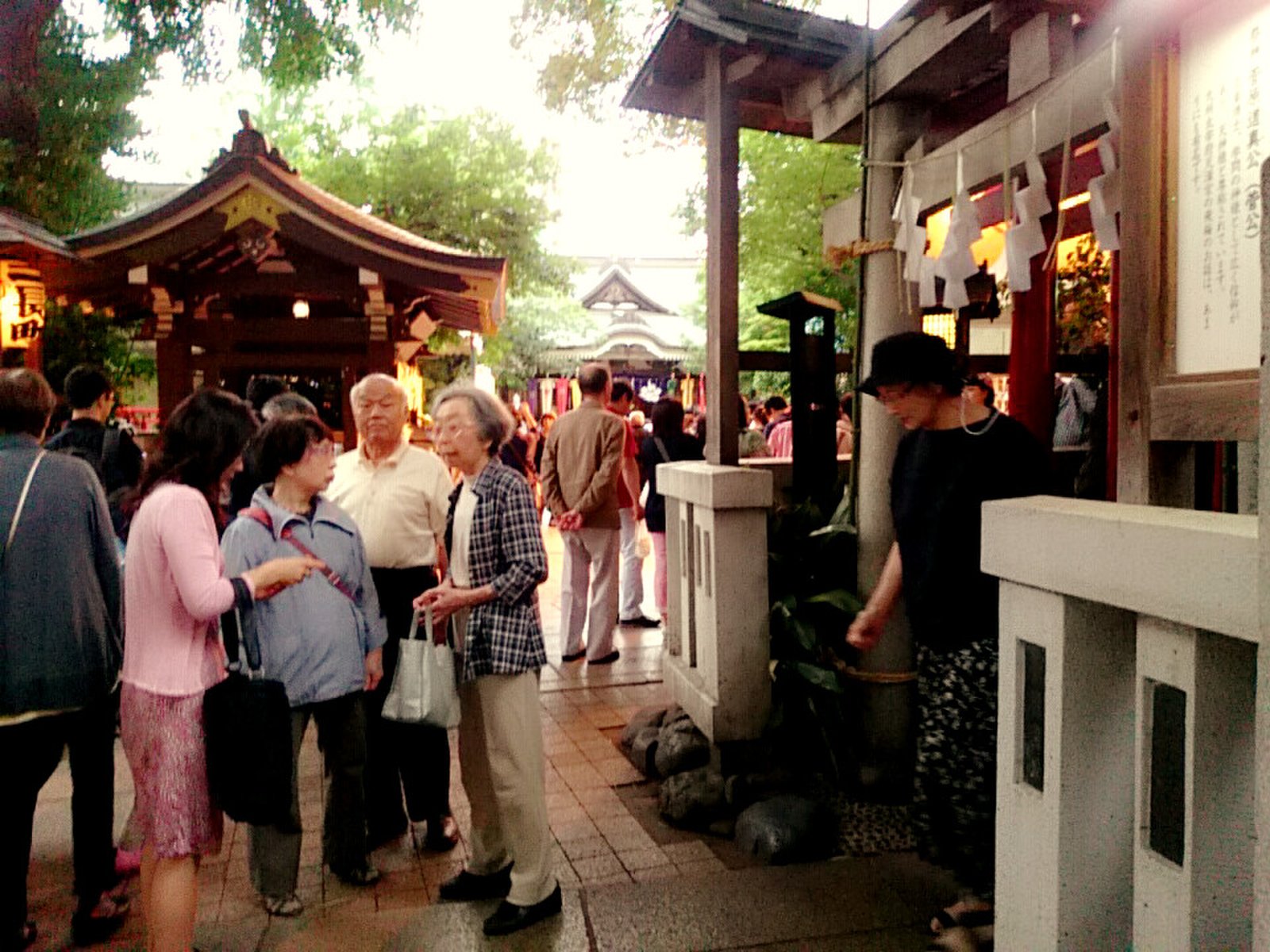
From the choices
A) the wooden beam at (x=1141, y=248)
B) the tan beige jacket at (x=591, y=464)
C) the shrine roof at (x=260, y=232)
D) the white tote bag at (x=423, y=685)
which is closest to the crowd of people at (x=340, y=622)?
the white tote bag at (x=423, y=685)

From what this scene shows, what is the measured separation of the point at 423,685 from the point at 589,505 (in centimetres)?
361

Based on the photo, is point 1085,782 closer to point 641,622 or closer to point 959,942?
point 959,942

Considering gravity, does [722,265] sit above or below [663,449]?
above

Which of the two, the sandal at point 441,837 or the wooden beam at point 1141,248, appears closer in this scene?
the wooden beam at point 1141,248

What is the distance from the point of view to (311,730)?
598cm

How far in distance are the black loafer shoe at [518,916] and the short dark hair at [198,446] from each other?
1758 millimetres

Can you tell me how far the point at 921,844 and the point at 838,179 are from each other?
466 inches

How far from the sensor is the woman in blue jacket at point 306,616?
3447 mm

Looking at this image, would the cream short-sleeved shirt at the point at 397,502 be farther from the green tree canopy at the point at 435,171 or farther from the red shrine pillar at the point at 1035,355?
the green tree canopy at the point at 435,171

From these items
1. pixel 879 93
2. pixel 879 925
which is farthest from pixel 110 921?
pixel 879 93

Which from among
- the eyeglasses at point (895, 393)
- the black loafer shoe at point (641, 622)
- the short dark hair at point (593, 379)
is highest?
the short dark hair at point (593, 379)

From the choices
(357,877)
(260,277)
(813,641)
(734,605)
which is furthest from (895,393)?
(260,277)

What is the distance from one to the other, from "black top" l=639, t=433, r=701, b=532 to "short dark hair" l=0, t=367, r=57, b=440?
5.02 meters

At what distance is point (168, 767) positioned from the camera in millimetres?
3002
